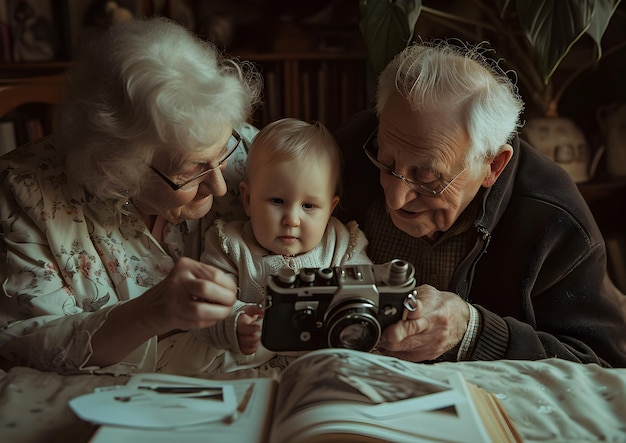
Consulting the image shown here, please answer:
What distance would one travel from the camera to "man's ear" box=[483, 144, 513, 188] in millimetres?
1271

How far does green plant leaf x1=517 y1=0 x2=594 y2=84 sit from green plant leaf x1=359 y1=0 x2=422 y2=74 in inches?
10.3

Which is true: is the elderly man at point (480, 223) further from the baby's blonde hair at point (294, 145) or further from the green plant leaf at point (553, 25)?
the green plant leaf at point (553, 25)

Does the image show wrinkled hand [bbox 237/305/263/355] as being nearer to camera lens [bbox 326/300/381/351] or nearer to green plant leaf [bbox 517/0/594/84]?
camera lens [bbox 326/300/381/351]

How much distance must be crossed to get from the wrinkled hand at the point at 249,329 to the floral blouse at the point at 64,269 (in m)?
0.09

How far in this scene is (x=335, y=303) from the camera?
0.93 m

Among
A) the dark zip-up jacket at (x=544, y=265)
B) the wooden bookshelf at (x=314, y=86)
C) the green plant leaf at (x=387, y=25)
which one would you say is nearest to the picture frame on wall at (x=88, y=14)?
the wooden bookshelf at (x=314, y=86)

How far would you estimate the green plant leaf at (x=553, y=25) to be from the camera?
1.44m

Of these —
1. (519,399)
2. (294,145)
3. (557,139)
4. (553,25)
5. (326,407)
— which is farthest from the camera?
(557,139)

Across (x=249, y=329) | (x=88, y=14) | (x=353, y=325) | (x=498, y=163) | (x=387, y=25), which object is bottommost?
(x=249, y=329)

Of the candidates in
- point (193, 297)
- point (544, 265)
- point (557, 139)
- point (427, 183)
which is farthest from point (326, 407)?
point (557, 139)

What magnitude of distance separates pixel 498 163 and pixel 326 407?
2.39 feet

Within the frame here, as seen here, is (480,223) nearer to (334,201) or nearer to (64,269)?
(334,201)

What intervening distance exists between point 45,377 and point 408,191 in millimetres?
719

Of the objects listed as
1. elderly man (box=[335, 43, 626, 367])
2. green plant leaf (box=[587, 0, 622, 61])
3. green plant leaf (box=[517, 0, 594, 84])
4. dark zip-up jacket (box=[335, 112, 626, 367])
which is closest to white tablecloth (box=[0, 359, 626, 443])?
elderly man (box=[335, 43, 626, 367])
